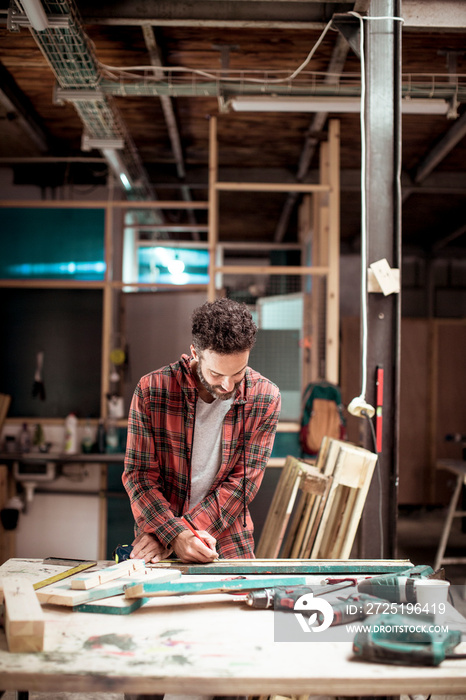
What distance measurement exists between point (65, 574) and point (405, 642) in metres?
0.87

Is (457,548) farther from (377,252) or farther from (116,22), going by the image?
(116,22)

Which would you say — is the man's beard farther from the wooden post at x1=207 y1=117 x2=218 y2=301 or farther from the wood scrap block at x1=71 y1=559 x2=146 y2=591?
the wooden post at x1=207 y1=117 x2=218 y2=301

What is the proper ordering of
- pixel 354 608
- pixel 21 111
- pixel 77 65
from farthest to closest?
pixel 21 111 < pixel 77 65 < pixel 354 608

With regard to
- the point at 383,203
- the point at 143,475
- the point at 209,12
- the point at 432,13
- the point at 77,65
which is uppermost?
the point at 209,12

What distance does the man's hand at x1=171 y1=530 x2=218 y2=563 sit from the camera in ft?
5.36

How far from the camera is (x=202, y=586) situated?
4.52 ft

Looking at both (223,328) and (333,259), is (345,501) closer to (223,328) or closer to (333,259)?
(223,328)

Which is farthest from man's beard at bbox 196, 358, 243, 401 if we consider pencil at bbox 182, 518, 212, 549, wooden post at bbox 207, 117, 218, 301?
wooden post at bbox 207, 117, 218, 301

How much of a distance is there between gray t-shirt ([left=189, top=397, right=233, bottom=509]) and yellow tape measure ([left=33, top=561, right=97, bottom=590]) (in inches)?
17.3

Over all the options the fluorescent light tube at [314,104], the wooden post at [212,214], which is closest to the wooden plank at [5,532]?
the wooden post at [212,214]

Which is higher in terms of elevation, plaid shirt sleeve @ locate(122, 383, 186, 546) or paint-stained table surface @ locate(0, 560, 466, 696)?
plaid shirt sleeve @ locate(122, 383, 186, 546)

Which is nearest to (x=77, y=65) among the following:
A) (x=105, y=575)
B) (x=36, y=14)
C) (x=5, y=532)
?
(x=36, y=14)

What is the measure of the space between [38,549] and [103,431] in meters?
1.05

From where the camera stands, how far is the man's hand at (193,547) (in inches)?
64.3
